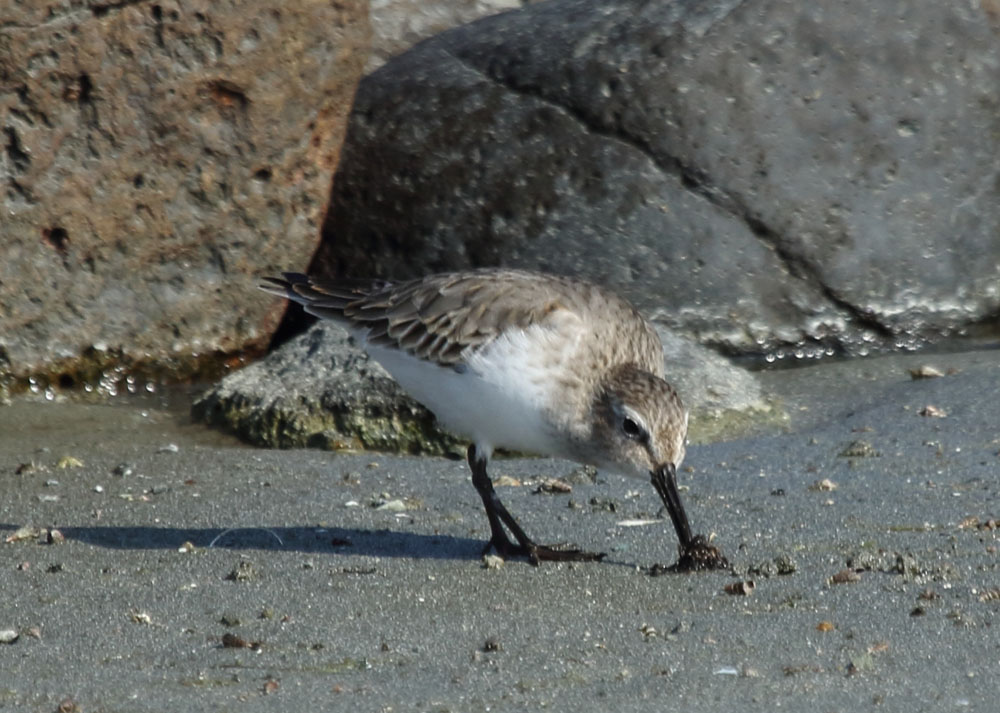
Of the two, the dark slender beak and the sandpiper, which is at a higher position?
the sandpiper

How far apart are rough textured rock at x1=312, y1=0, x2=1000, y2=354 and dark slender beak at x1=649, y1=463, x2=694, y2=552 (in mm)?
3666

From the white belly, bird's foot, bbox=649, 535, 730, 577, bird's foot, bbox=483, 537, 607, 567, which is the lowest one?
bird's foot, bbox=483, 537, 607, 567

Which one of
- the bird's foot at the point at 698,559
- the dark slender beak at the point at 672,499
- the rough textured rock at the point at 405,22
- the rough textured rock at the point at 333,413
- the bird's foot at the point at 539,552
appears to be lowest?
the rough textured rock at the point at 333,413

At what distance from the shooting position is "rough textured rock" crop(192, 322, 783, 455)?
7.42 meters

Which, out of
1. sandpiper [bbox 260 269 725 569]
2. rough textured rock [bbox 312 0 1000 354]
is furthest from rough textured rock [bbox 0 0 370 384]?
sandpiper [bbox 260 269 725 569]

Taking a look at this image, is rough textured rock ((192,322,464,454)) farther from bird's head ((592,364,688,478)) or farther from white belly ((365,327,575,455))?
bird's head ((592,364,688,478))

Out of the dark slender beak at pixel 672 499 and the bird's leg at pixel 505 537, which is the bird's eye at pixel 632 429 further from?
the bird's leg at pixel 505 537

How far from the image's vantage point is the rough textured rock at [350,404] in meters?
7.42

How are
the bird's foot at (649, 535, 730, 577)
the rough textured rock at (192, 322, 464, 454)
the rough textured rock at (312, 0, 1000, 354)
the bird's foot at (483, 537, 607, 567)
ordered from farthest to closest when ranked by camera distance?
the rough textured rock at (312, 0, 1000, 354), the rough textured rock at (192, 322, 464, 454), the bird's foot at (483, 537, 607, 567), the bird's foot at (649, 535, 730, 577)

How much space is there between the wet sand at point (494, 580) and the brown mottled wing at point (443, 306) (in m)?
0.71

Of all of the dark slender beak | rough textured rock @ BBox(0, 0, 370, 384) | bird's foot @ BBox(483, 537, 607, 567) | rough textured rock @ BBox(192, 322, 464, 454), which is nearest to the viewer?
the dark slender beak

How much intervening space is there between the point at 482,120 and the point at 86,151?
7.58 ft

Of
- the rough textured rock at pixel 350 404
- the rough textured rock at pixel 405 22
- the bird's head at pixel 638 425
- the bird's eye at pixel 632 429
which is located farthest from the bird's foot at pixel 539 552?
the rough textured rock at pixel 405 22

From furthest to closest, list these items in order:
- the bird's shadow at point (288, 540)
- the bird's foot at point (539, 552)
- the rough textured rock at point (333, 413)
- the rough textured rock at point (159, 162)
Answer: the rough textured rock at point (159, 162), the rough textured rock at point (333, 413), the bird's shadow at point (288, 540), the bird's foot at point (539, 552)
